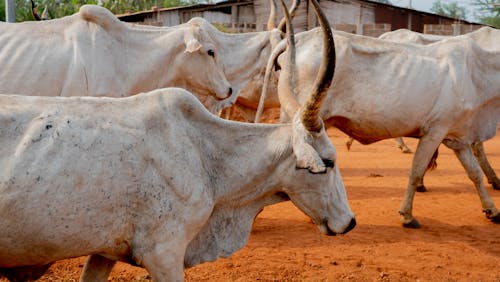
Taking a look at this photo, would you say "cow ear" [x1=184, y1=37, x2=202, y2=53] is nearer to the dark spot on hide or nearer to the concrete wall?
the dark spot on hide

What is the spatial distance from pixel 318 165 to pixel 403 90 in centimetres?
327

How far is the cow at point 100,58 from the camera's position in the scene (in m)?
4.77

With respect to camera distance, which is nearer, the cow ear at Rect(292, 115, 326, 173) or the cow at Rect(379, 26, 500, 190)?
the cow ear at Rect(292, 115, 326, 173)

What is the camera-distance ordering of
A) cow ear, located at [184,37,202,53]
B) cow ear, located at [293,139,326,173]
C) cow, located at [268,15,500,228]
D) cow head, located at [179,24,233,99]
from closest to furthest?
cow ear, located at [293,139,326,173]
cow ear, located at [184,37,202,53]
cow head, located at [179,24,233,99]
cow, located at [268,15,500,228]

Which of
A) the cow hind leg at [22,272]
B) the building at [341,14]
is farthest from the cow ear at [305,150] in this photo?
the building at [341,14]

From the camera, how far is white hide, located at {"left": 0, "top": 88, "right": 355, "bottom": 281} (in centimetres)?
260

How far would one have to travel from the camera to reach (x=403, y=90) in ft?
20.1

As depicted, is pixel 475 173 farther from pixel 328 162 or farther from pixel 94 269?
pixel 94 269

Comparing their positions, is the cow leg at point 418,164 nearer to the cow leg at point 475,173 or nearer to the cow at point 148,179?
the cow leg at point 475,173

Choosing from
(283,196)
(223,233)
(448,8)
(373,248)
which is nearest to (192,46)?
(373,248)

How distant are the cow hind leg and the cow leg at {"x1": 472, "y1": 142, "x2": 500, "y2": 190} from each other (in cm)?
607

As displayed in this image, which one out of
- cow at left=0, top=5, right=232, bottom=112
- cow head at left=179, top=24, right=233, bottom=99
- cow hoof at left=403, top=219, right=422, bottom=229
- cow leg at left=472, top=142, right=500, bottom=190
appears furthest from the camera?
cow leg at left=472, top=142, right=500, bottom=190

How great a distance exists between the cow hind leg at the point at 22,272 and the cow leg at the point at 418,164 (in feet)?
13.6

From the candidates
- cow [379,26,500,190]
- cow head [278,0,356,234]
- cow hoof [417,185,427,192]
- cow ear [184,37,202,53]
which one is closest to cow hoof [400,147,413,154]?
cow [379,26,500,190]
